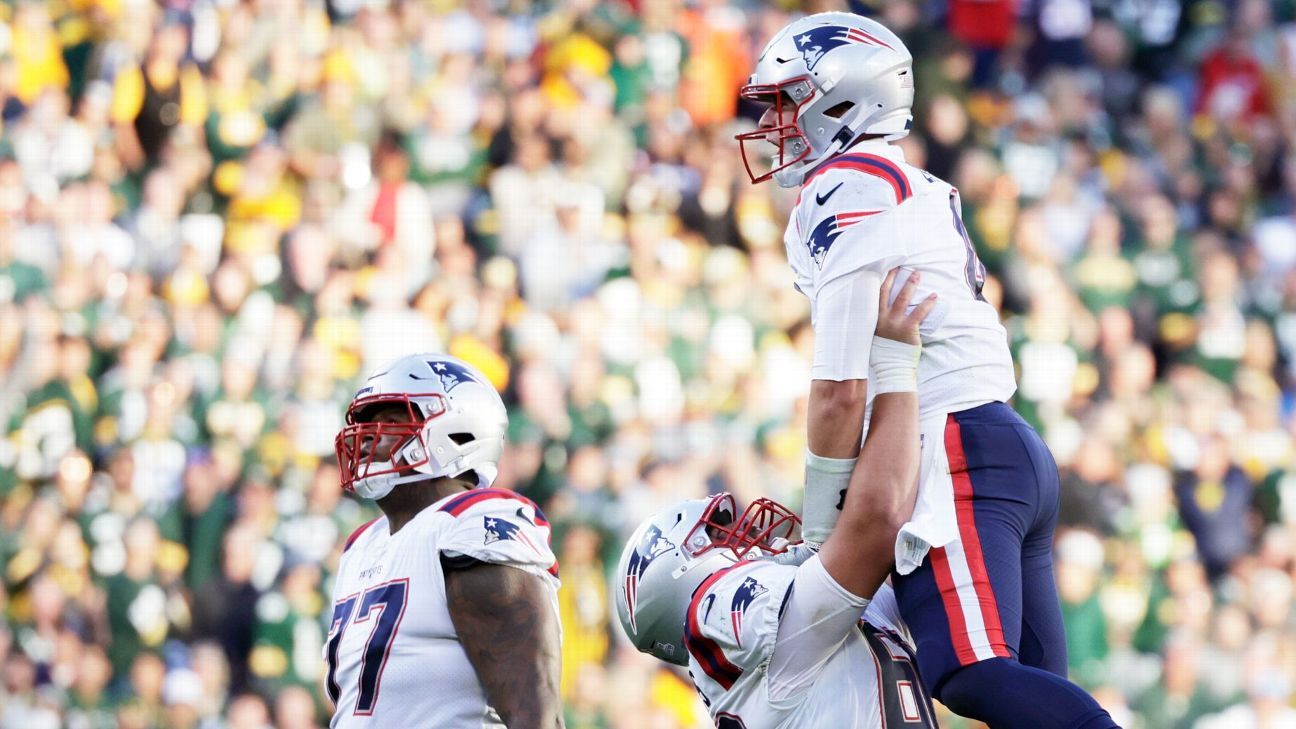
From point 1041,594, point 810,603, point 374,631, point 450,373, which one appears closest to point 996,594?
point 1041,594

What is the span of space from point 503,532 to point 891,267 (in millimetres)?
1160

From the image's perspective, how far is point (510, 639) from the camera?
4500 mm

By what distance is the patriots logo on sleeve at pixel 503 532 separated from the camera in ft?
14.9

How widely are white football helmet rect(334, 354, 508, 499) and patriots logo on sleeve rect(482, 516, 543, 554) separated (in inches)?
13.8

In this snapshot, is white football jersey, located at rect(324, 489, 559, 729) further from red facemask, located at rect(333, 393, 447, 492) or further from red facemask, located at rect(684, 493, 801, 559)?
red facemask, located at rect(684, 493, 801, 559)

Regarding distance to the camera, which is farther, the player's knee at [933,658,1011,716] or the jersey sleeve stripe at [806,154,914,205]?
the jersey sleeve stripe at [806,154,914,205]

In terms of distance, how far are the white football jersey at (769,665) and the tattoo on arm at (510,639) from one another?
37 centimetres

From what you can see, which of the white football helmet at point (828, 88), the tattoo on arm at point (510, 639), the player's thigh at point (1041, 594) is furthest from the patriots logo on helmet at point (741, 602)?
the white football helmet at point (828, 88)

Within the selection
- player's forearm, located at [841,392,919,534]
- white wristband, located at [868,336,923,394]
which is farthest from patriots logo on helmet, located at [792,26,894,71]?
player's forearm, located at [841,392,919,534]

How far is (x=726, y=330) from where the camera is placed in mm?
10250

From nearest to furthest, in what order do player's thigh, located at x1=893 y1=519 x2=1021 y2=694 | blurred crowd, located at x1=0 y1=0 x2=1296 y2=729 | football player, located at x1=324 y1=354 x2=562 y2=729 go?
player's thigh, located at x1=893 y1=519 x2=1021 y2=694
football player, located at x1=324 y1=354 x2=562 y2=729
blurred crowd, located at x1=0 y1=0 x2=1296 y2=729

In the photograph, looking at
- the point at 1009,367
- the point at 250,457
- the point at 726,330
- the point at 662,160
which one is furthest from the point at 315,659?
the point at 1009,367

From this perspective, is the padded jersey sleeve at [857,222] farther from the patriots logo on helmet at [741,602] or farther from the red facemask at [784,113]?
the patriots logo on helmet at [741,602]

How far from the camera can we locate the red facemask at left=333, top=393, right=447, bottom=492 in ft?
15.9
